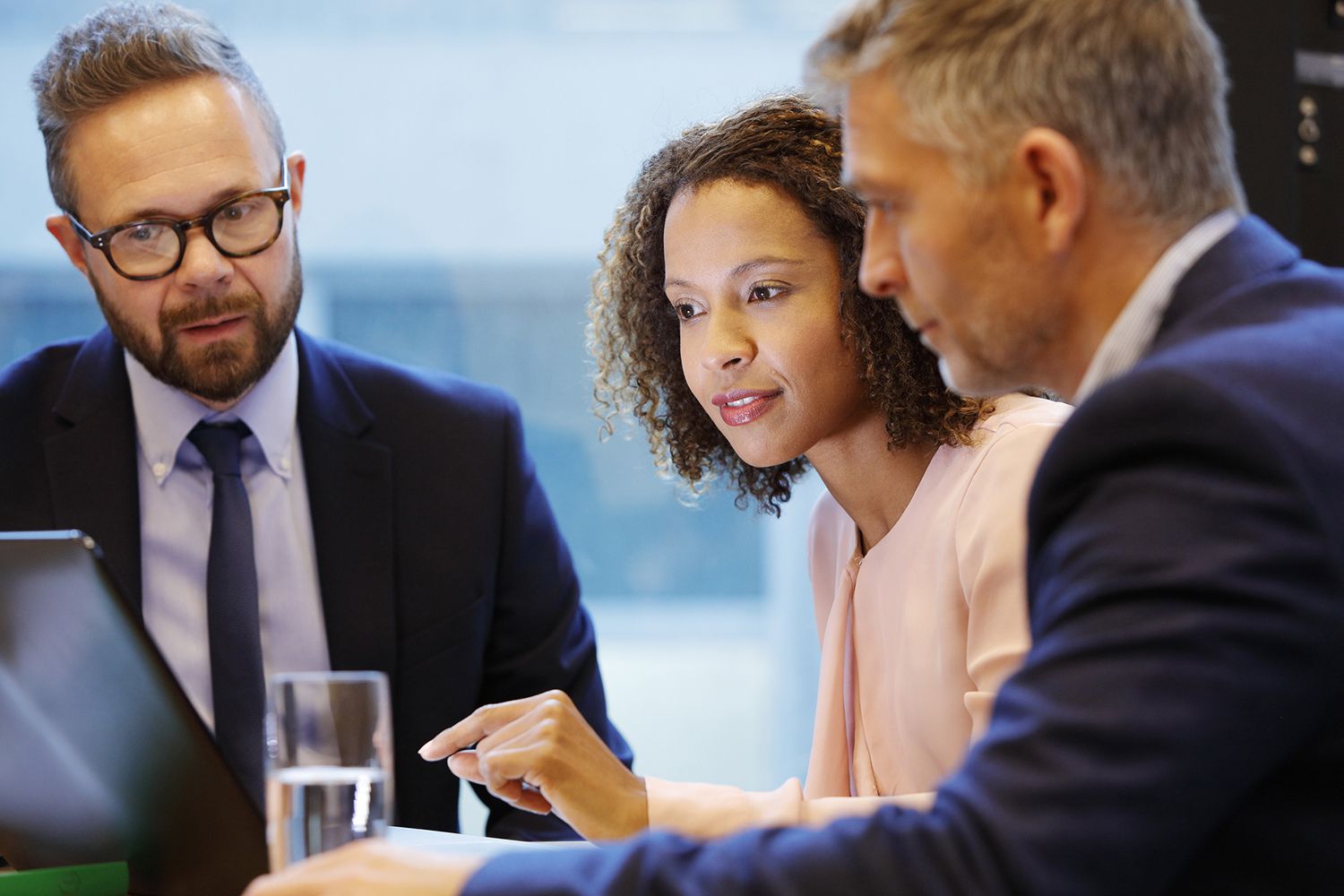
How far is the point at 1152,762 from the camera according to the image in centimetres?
70

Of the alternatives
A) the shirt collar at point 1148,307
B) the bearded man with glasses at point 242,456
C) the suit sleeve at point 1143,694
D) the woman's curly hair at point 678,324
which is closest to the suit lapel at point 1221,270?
the shirt collar at point 1148,307

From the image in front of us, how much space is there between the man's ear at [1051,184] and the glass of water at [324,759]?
53cm

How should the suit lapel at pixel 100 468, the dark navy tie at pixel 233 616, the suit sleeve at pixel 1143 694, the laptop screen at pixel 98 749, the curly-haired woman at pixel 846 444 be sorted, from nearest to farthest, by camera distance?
the suit sleeve at pixel 1143 694 < the laptop screen at pixel 98 749 < the curly-haired woman at pixel 846 444 < the dark navy tie at pixel 233 616 < the suit lapel at pixel 100 468

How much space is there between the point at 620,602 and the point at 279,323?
243 centimetres

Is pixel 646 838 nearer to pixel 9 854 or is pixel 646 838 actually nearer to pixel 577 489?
pixel 9 854

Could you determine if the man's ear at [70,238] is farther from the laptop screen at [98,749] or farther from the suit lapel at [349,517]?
the laptop screen at [98,749]

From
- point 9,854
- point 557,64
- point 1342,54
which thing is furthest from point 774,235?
point 557,64

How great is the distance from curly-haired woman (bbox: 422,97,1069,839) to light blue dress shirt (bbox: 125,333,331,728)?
2.16 feet

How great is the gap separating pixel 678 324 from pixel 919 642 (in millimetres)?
605

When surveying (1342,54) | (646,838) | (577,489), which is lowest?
(577,489)

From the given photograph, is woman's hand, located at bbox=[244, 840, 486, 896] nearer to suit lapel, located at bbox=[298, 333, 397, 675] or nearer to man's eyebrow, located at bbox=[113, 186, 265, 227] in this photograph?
suit lapel, located at bbox=[298, 333, 397, 675]

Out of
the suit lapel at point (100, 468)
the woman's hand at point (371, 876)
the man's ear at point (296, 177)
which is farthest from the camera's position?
the man's ear at point (296, 177)

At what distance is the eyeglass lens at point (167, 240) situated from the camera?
5.95 ft

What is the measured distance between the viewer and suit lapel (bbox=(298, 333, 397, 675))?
1909 millimetres
